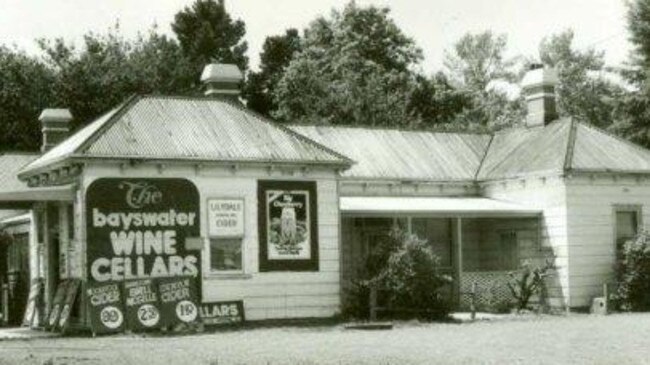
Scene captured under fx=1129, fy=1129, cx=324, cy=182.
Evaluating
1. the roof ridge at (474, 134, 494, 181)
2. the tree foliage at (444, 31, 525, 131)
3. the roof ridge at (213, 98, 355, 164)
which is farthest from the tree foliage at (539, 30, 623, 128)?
the roof ridge at (213, 98, 355, 164)

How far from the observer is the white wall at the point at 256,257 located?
75.7 feet

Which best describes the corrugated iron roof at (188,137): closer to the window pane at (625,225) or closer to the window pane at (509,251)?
the window pane at (509,251)

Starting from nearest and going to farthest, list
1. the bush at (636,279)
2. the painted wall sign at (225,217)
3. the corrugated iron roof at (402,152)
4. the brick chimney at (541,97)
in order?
the painted wall sign at (225,217) < the bush at (636,279) < the corrugated iron roof at (402,152) < the brick chimney at (541,97)

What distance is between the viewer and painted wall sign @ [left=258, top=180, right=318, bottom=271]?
23812 millimetres

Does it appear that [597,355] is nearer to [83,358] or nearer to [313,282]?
[83,358]

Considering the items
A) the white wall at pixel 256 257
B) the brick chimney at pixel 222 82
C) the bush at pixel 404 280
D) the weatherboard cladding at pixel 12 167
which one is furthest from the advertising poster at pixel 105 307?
the weatherboard cladding at pixel 12 167

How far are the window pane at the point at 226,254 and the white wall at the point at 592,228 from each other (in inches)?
314

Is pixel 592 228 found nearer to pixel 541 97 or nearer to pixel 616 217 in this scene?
pixel 616 217

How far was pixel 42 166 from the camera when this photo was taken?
2381 cm

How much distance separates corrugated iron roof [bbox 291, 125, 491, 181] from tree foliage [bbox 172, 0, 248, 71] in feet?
97.3

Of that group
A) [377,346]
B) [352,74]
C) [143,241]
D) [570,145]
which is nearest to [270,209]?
[143,241]

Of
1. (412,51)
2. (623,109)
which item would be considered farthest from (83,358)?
(412,51)

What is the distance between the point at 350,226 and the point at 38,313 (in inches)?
295

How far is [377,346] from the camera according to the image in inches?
683
